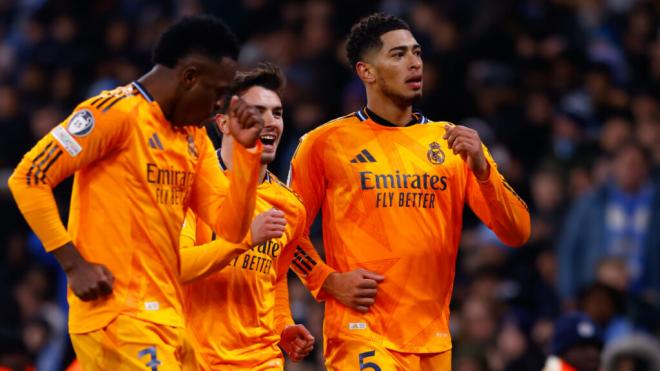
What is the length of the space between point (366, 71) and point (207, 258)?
1.77m

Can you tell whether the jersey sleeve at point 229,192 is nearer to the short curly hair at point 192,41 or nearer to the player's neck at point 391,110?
the short curly hair at point 192,41

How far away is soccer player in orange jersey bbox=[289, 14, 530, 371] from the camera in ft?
24.7

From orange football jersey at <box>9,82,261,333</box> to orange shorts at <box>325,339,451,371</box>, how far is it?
1.32 meters

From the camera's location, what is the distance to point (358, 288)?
24.6 ft

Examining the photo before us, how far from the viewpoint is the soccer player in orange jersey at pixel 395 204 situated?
754 cm

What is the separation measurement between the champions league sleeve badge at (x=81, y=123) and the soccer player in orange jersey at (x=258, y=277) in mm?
1029

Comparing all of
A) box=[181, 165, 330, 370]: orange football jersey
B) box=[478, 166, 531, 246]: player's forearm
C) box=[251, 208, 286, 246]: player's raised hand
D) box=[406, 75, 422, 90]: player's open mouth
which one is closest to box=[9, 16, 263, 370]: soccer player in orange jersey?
box=[251, 208, 286, 246]: player's raised hand

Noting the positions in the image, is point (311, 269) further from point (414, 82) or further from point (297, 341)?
point (414, 82)

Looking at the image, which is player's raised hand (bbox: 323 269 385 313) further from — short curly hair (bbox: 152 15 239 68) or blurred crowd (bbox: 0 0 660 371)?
blurred crowd (bbox: 0 0 660 371)

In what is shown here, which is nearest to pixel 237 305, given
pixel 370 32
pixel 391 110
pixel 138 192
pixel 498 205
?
pixel 138 192

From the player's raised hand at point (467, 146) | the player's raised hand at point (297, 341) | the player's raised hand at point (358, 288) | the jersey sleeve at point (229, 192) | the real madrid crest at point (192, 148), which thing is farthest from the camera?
the player's raised hand at point (297, 341)

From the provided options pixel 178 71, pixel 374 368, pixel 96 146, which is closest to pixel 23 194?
pixel 96 146

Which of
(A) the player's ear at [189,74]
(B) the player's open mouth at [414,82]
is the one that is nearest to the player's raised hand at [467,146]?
(B) the player's open mouth at [414,82]

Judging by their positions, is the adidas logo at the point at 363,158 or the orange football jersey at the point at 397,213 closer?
the orange football jersey at the point at 397,213
